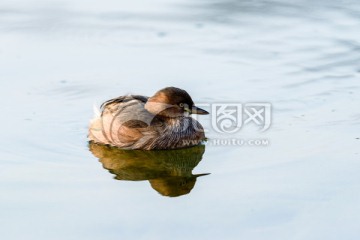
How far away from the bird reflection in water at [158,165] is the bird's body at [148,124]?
99 millimetres

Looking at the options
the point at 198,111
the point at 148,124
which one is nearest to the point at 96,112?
the point at 148,124

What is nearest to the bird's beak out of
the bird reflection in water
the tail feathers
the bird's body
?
the bird's body

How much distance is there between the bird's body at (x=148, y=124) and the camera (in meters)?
10.3

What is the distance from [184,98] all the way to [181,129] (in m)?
0.41

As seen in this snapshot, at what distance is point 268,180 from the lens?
29.1 feet

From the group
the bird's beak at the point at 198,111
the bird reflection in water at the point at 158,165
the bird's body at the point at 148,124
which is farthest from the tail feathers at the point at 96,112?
the bird's beak at the point at 198,111

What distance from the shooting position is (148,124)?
10.5 metres

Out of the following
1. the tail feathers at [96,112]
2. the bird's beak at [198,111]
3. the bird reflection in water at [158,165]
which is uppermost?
the bird's beak at [198,111]

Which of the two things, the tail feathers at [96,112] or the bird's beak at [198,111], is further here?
the tail feathers at [96,112]

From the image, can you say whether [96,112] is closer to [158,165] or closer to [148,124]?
[148,124]

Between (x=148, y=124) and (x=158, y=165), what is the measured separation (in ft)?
2.90

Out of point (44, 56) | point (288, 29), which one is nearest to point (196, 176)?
point (44, 56)

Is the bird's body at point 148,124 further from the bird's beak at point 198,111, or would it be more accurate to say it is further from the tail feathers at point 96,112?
the tail feathers at point 96,112

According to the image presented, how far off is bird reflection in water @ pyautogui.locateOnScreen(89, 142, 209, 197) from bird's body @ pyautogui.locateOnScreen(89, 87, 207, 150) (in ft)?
0.33
